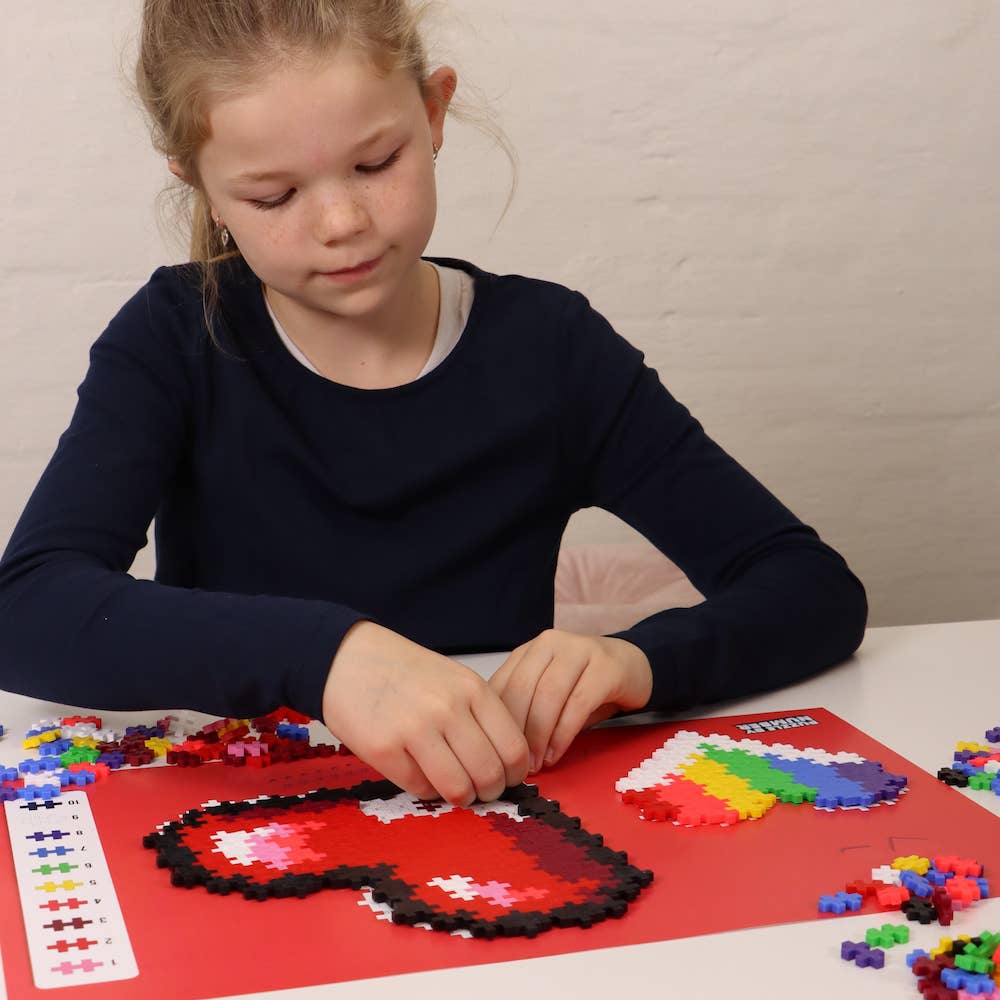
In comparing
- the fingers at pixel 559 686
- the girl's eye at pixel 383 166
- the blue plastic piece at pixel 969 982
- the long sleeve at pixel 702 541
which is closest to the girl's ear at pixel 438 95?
the girl's eye at pixel 383 166

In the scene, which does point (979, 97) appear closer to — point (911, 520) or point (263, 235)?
point (911, 520)

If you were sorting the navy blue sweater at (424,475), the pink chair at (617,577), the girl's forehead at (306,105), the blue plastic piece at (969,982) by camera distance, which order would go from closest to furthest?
the blue plastic piece at (969,982)
the girl's forehead at (306,105)
the navy blue sweater at (424,475)
the pink chair at (617,577)

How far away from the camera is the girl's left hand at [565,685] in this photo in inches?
34.0

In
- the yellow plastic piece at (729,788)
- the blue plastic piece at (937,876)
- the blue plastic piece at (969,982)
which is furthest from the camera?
the yellow plastic piece at (729,788)

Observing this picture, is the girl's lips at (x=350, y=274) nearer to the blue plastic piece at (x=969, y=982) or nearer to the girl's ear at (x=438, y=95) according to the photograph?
the girl's ear at (x=438, y=95)

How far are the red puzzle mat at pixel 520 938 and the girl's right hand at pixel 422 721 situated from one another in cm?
5

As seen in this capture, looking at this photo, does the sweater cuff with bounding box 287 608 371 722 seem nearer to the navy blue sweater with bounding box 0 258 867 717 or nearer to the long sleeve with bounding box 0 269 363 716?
the long sleeve with bounding box 0 269 363 716

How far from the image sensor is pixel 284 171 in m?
1.01

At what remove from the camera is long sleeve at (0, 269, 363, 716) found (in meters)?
0.87

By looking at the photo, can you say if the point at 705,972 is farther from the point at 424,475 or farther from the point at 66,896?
the point at 424,475

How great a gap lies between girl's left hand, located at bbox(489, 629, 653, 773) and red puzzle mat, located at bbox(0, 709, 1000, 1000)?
0.03 metres

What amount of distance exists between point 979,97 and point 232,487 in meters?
1.74

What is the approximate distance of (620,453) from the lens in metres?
1.30

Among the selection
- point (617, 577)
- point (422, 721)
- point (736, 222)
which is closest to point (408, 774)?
point (422, 721)
